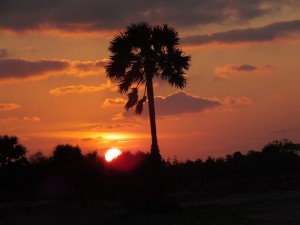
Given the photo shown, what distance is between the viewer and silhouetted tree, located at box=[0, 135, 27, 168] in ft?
159

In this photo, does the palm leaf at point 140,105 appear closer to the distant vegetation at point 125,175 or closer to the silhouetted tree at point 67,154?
the distant vegetation at point 125,175

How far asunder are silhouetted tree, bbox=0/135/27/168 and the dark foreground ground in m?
17.0

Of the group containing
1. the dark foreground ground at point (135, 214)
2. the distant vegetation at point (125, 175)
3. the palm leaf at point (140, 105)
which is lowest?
the dark foreground ground at point (135, 214)

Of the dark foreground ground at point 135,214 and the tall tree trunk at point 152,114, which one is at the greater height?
the tall tree trunk at point 152,114

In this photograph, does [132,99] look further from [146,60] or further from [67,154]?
[67,154]

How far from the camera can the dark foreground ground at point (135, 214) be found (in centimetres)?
2781

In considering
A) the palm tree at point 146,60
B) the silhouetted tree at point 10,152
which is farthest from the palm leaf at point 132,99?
the silhouetted tree at point 10,152

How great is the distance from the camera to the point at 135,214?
3272cm

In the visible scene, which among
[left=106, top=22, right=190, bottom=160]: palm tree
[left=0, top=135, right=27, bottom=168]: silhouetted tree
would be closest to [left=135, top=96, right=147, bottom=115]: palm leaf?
[left=106, top=22, right=190, bottom=160]: palm tree

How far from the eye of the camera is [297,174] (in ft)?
188

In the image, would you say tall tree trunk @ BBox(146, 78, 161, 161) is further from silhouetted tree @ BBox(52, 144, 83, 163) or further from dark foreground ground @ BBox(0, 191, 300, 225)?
silhouetted tree @ BBox(52, 144, 83, 163)

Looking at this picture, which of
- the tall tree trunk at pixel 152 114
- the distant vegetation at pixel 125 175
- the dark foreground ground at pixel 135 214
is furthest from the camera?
the distant vegetation at pixel 125 175

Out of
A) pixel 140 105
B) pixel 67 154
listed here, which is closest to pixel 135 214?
pixel 140 105

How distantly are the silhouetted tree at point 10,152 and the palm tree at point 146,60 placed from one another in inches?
625
